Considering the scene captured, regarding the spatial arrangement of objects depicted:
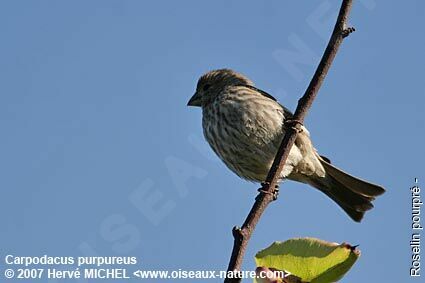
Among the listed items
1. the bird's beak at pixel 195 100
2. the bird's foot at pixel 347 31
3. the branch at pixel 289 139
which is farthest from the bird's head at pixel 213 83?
the bird's foot at pixel 347 31

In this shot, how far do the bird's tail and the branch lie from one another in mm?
3974

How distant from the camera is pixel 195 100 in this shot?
761 cm

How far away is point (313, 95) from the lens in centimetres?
274

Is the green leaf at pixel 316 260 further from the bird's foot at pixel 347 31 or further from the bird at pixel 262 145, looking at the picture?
the bird at pixel 262 145

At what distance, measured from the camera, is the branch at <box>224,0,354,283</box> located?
7.00ft

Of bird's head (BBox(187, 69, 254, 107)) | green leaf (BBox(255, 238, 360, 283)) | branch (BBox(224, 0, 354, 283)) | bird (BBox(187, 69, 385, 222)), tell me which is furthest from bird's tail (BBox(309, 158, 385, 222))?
green leaf (BBox(255, 238, 360, 283))

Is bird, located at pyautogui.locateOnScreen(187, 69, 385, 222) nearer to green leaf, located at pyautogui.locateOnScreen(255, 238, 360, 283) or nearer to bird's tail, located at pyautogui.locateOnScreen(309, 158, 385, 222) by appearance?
bird's tail, located at pyautogui.locateOnScreen(309, 158, 385, 222)

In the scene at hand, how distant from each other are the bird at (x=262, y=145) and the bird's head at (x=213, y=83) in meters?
0.02

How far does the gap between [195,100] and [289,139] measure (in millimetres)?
4746

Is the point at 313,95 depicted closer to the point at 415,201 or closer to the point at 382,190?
the point at 415,201

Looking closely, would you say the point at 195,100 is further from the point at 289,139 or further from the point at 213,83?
the point at 289,139

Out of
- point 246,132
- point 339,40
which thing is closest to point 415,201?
point 246,132

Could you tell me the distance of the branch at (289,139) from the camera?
2135 mm

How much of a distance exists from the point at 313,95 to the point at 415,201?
7.37 feet
